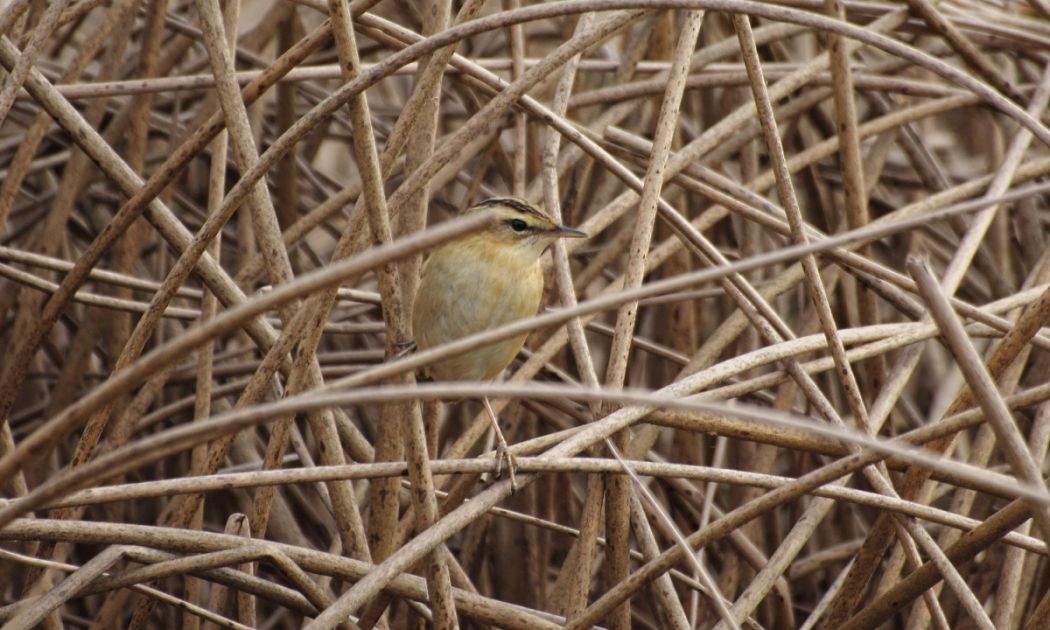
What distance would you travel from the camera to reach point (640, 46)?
4129mm

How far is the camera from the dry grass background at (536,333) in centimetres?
230

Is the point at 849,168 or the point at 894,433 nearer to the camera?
the point at 849,168

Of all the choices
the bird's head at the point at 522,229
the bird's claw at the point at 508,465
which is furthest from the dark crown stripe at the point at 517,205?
the bird's claw at the point at 508,465

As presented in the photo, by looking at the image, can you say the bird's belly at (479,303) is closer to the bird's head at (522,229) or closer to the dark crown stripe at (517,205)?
the bird's head at (522,229)

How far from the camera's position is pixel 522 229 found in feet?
11.1

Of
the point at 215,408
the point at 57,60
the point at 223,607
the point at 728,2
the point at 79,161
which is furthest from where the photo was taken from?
the point at 57,60

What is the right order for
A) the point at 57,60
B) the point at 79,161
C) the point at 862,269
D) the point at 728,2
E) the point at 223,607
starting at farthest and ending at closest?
the point at 57,60 → the point at 79,161 → the point at 862,269 → the point at 223,607 → the point at 728,2

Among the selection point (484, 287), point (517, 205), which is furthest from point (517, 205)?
point (484, 287)

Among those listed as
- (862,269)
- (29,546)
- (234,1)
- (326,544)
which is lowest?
(326,544)

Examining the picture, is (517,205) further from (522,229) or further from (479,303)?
(479,303)

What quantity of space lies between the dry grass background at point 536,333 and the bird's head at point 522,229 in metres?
0.08

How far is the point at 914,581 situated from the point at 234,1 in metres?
2.17

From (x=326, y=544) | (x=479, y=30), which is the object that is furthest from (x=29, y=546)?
(x=479, y=30)

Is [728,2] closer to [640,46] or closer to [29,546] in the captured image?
[640,46]
